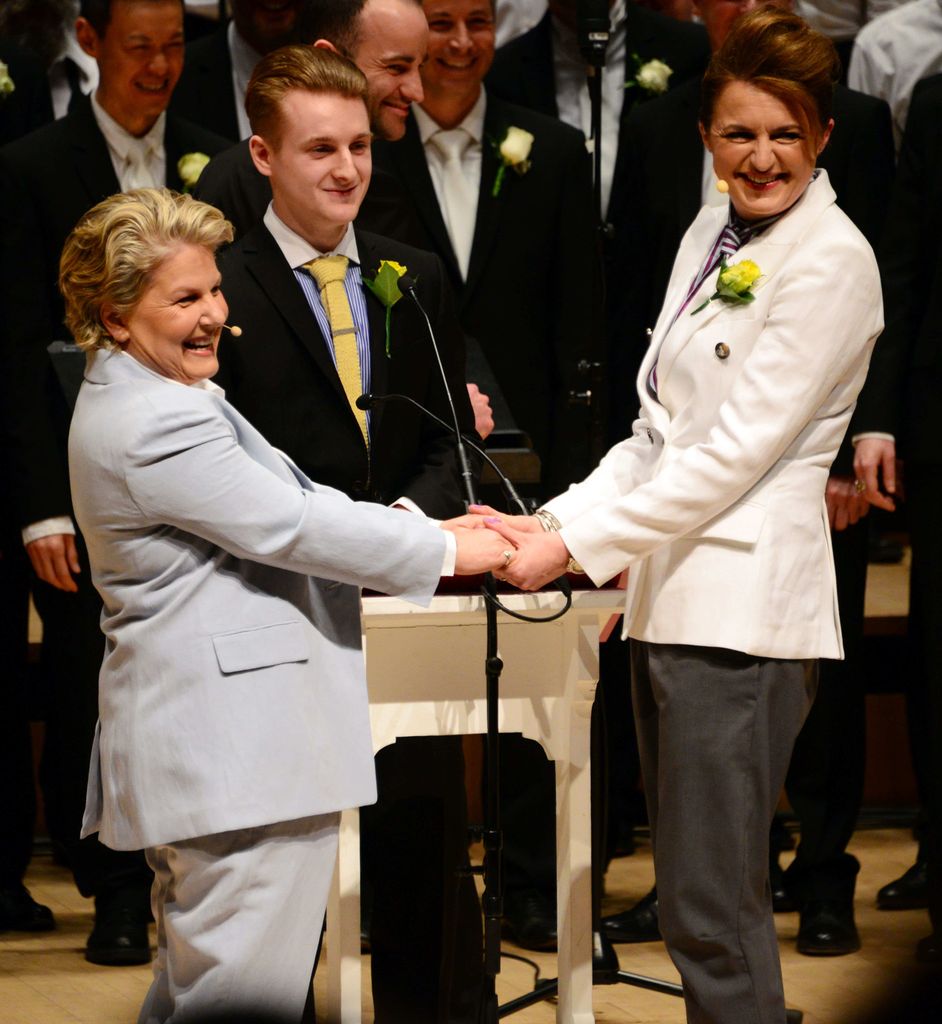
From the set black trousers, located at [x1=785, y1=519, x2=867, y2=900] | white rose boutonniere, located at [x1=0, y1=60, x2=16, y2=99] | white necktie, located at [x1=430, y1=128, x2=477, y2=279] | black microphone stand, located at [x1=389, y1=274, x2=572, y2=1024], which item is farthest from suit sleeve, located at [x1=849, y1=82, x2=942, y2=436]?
white rose boutonniere, located at [x1=0, y1=60, x2=16, y2=99]

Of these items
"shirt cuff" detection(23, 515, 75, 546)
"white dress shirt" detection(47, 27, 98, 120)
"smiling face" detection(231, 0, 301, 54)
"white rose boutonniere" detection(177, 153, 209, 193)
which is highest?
"smiling face" detection(231, 0, 301, 54)

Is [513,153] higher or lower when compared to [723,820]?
higher

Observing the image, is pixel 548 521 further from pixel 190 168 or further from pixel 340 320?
pixel 190 168

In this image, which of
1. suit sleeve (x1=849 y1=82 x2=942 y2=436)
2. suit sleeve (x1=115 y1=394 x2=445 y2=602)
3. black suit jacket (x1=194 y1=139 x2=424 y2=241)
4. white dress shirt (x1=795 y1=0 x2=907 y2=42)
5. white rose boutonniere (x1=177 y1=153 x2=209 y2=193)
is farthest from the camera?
white dress shirt (x1=795 y1=0 x2=907 y2=42)

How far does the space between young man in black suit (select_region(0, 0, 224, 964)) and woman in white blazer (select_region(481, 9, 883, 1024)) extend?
5.11 ft

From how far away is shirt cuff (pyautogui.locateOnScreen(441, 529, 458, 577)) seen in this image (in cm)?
263

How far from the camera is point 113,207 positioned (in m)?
2.50

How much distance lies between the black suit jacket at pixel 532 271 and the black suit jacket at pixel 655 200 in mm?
99

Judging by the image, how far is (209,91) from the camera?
478 cm

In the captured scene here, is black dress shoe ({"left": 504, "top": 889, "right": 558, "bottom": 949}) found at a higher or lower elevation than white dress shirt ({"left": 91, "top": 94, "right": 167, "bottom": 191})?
lower

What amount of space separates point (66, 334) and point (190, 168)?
490mm

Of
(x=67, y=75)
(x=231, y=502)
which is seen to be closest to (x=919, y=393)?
(x=231, y=502)

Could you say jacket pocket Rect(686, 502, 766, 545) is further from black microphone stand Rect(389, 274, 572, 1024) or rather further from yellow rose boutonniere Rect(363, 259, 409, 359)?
yellow rose boutonniere Rect(363, 259, 409, 359)

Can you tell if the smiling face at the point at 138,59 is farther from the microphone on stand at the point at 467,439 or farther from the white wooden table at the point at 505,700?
the white wooden table at the point at 505,700
